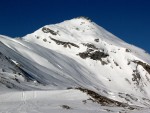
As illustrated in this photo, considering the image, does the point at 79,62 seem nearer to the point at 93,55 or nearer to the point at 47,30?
the point at 93,55

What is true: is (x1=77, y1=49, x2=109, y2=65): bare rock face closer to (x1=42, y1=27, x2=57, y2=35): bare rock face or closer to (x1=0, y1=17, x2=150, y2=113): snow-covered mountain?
(x1=0, y1=17, x2=150, y2=113): snow-covered mountain

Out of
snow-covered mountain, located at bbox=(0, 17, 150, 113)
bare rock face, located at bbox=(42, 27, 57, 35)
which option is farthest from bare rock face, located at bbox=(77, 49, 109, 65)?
bare rock face, located at bbox=(42, 27, 57, 35)

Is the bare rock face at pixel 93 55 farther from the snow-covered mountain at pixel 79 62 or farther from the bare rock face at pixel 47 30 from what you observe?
the bare rock face at pixel 47 30

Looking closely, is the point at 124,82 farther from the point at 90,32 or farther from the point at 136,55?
the point at 90,32

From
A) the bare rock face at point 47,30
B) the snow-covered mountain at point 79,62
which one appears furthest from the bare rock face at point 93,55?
the bare rock face at point 47,30

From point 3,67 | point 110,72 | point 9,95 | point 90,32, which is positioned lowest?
point 9,95

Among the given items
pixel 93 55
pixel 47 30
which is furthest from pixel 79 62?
pixel 47 30

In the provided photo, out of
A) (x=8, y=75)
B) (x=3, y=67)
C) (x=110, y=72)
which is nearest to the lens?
(x=8, y=75)

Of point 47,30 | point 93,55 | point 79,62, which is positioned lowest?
point 79,62

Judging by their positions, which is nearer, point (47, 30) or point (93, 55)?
point (93, 55)

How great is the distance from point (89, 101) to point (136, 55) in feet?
215

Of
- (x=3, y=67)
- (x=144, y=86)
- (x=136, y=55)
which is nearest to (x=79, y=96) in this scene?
(x=3, y=67)

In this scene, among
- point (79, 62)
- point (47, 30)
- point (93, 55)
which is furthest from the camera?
point (47, 30)

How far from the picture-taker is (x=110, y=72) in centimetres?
8606
